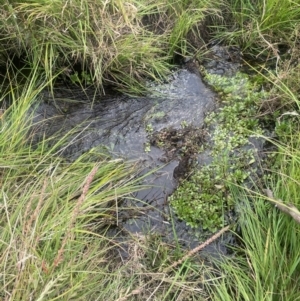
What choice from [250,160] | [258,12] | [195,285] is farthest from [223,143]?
[258,12]

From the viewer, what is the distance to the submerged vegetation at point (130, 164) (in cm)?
180

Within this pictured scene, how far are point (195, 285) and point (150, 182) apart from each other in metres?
0.71

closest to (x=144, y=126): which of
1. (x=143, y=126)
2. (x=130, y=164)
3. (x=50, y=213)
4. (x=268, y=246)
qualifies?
(x=143, y=126)

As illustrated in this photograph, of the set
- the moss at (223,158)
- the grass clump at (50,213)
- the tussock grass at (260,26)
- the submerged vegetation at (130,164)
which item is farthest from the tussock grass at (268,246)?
the tussock grass at (260,26)

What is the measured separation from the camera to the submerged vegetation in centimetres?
180

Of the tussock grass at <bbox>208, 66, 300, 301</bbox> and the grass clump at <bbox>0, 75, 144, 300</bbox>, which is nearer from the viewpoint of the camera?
the grass clump at <bbox>0, 75, 144, 300</bbox>

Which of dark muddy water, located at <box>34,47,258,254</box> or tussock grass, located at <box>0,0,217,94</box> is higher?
tussock grass, located at <box>0,0,217,94</box>

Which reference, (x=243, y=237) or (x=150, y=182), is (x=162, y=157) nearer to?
(x=150, y=182)

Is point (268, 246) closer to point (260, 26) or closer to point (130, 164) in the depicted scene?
point (130, 164)

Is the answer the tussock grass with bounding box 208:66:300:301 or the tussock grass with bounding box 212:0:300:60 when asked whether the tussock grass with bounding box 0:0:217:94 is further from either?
the tussock grass with bounding box 208:66:300:301

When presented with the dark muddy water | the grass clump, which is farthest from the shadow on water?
the grass clump

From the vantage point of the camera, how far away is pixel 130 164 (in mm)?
2520

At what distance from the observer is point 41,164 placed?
231 centimetres

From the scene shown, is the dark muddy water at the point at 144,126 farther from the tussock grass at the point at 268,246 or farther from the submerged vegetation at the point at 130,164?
the tussock grass at the point at 268,246
